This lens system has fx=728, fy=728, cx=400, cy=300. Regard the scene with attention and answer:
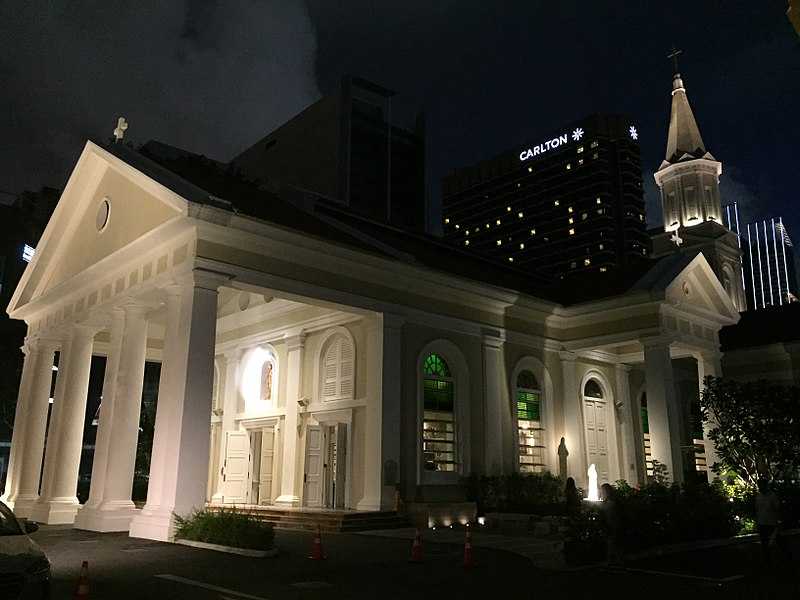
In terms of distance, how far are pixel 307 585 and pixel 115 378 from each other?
39.5ft

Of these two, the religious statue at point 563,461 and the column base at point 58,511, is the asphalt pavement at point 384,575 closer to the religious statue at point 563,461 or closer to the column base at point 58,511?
the column base at point 58,511

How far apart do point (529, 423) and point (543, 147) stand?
101 m

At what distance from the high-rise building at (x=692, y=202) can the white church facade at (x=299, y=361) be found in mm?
17828

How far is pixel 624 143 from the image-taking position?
368 feet

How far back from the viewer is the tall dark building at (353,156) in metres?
77.1

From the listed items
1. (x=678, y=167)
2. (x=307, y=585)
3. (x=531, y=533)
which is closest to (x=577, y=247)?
(x=678, y=167)

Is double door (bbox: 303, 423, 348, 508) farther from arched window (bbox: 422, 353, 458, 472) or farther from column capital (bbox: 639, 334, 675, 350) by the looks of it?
column capital (bbox: 639, 334, 675, 350)

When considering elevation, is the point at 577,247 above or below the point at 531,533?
above

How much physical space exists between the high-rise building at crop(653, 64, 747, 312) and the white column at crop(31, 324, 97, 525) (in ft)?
108

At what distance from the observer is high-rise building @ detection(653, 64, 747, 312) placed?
43781 mm

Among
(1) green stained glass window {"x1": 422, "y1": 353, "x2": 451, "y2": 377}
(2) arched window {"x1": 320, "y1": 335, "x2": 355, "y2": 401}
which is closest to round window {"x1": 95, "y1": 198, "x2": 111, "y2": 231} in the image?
(2) arched window {"x1": 320, "y1": 335, "x2": 355, "y2": 401}

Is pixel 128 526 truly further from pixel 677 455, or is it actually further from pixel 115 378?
pixel 677 455

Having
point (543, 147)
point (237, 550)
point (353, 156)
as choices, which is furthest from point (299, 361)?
point (543, 147)

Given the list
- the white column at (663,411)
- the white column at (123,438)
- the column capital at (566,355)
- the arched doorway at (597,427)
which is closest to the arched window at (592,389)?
the arched doorway at (597,427)
